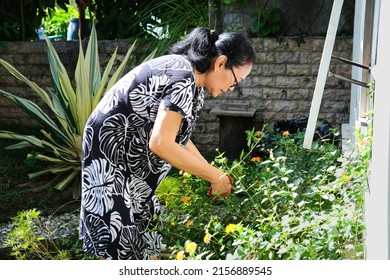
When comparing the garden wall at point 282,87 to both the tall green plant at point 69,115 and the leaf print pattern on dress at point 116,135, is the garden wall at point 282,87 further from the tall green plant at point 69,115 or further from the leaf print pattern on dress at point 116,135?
the leaf print pattern on dress at point 116,135

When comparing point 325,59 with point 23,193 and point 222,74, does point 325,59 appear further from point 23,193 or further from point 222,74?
point 23,193

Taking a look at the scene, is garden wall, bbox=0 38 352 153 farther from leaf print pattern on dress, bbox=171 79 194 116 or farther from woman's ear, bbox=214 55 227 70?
leaf print pattern on dress, bbox=171 79 194 116

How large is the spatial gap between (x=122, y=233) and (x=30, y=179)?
143 inches

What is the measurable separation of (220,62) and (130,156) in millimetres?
512

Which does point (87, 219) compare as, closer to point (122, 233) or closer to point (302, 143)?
point (122, 233)

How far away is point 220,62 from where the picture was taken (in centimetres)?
289

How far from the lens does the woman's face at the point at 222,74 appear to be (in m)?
2.90

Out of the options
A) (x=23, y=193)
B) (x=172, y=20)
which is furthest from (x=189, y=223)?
(x=172, y=20)

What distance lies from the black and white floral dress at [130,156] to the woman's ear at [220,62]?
0.36ft
